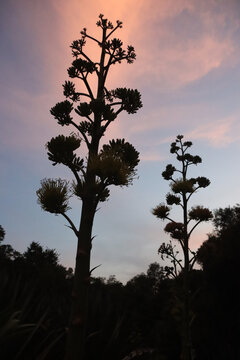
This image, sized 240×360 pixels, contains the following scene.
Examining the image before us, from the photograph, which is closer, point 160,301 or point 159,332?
point 159,332

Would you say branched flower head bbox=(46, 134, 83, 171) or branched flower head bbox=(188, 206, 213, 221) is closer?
branched flower head bbox=(46, 134, 83, 171)

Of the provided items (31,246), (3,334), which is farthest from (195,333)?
(31,246)

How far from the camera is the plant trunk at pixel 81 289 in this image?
9.80 ft

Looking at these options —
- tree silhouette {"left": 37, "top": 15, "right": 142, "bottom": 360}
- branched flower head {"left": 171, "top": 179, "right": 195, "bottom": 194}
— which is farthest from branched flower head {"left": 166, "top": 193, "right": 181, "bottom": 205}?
tree silhouette {"left": 37, "top": 15, "right": 142, "bottom": 360}

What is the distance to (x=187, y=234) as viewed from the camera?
820 cm

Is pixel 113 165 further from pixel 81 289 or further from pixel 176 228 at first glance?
pixel 176 228

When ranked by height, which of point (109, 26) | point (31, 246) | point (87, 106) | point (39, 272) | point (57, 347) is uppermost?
point (31, 246)

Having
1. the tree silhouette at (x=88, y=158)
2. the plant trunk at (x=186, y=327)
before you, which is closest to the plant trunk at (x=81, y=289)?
the tree silhouette at (x=88, y=158)

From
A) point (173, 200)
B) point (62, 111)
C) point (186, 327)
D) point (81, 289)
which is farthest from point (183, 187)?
point (81, 289)

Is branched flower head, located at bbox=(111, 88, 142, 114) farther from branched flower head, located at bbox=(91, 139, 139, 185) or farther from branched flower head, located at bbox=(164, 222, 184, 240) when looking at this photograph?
branched flower head, located at bbox=(164, 222, 184, 240)

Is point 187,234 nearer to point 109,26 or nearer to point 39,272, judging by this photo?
point 109,26

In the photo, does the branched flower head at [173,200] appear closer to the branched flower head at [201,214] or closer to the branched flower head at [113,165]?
the branched flower head at [201,214]

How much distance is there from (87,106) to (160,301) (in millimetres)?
30167

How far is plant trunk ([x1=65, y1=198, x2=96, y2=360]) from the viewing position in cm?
299
